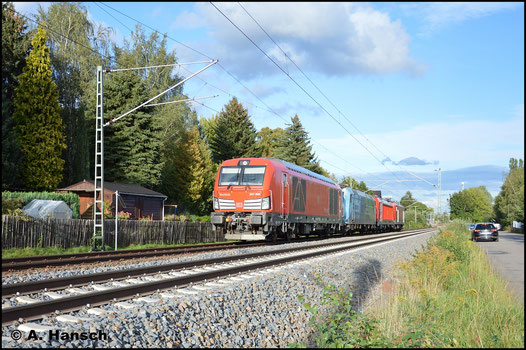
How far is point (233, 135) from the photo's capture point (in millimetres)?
59250

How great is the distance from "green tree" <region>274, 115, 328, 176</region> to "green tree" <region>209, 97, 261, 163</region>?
678 centimetres

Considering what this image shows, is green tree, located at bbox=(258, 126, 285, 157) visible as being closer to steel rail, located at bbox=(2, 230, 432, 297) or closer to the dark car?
the dark car

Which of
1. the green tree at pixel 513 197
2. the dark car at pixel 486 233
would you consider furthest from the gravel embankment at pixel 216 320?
the dark car at pixel 486 233

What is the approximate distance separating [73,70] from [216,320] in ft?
137

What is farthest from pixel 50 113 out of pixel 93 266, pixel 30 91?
pixel 93 266

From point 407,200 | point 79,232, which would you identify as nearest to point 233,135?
point 79,232

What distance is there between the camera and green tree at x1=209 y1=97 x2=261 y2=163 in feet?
194

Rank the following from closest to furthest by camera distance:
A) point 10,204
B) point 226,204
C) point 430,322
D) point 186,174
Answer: point 430,322, point 226,204, point 10,204, point 186,174

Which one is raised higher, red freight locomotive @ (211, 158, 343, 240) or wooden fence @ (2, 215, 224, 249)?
red freight locomotive @ (211, 158, 343, 240)

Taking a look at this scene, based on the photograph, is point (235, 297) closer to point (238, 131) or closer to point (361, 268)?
point (361, 268)

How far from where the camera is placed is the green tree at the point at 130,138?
4350 cm

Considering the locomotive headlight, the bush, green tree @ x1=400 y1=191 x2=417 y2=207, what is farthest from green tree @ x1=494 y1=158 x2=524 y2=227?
green tree @ x1=400 y1=191 x2=417 y2=207

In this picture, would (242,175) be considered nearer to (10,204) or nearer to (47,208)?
(10,204)

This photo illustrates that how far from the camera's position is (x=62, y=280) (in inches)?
374
